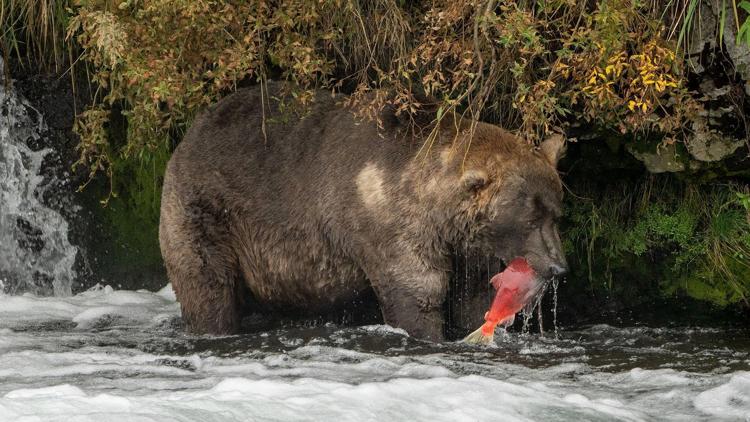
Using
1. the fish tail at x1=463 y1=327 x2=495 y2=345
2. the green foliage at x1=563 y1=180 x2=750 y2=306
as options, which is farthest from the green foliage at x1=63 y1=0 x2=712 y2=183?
the fish tail at x1=463 y1=327 x2=495 y2=345

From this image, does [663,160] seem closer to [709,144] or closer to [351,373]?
[709,144]

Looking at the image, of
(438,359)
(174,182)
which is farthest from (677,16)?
(174,182)

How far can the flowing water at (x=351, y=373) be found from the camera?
5234 millimetres

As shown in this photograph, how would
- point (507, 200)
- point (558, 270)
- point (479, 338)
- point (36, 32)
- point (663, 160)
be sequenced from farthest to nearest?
1. point (36, 32)
2. point (663, 160)
3. point (479, 338)
4. point (507, 200)
5. point (558, 270)

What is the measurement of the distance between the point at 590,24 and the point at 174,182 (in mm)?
2639

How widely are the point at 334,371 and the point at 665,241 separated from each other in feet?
8.62

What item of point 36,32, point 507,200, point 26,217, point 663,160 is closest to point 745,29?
point 663,160

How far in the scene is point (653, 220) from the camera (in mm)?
7824

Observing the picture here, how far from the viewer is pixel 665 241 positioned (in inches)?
310

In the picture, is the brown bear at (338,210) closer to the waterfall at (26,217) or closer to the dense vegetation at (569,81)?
the dense vegetation at (569,81)

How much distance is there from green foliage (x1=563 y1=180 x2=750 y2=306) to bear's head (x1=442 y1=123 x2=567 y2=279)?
3.60ft

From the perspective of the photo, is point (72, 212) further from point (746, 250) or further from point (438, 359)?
point (746, 250)

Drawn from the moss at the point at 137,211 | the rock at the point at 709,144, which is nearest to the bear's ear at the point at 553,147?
the rock at the point at 709,144

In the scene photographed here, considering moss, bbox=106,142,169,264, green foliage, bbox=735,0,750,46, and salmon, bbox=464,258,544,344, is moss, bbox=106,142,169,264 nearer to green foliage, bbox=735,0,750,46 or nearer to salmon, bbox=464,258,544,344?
salmon, bbox=464,258,544,344
